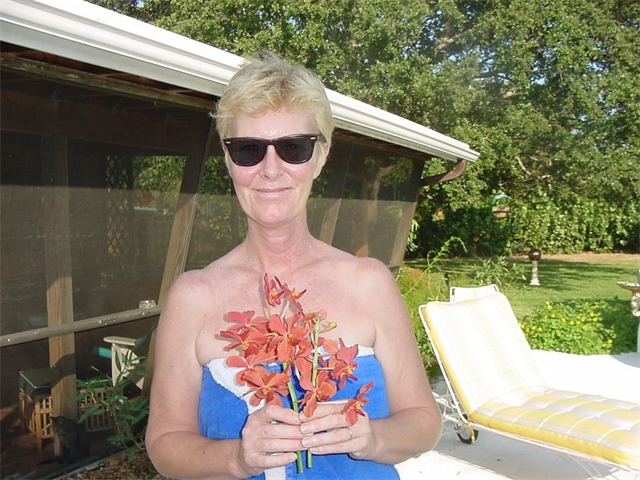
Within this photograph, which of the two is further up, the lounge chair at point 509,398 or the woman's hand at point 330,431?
the woman's hand at point 330,431

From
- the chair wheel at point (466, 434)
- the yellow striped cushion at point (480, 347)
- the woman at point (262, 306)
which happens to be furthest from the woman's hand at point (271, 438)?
the chair wheel at point (466, 434)

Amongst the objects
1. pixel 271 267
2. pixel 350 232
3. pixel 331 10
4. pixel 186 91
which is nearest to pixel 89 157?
pixel 186 91

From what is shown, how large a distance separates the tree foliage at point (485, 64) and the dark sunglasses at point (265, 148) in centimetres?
878

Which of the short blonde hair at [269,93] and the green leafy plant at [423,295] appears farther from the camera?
the green leafy plant at [423,295]

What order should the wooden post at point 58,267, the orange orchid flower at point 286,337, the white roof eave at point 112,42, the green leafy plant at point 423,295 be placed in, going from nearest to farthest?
the orange orchid flower at point 286,337 → the white roof eave at point 112,42 → the wooden post at point 58,267 → the green leafy plant at point 423,295

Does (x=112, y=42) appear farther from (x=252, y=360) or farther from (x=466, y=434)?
(x=466, y=434)

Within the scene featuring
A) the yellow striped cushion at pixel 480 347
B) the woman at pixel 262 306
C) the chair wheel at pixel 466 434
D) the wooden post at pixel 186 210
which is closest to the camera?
the woman at pixel 262 306

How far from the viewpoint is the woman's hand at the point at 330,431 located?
1.14 metres

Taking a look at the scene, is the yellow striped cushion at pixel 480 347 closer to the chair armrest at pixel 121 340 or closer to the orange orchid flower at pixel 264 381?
the chair armrest at pixel 121 340

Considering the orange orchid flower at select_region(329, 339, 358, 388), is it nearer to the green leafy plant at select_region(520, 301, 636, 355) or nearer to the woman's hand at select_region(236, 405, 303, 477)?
the woman's hand at select_region(236, 405, 303, 477)

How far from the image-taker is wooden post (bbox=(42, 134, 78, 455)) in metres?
3.57

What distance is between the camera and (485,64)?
11.7 metres

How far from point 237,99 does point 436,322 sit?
3.48 meters

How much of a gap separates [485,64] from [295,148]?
36.4 ft
